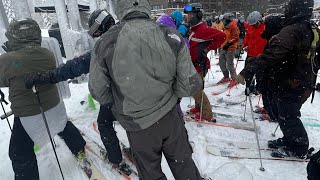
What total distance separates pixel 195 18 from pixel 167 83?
7.77 feet

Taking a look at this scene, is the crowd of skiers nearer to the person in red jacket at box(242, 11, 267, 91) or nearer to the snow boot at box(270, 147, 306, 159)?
the snow boot at box(270, 147, 306, 159)

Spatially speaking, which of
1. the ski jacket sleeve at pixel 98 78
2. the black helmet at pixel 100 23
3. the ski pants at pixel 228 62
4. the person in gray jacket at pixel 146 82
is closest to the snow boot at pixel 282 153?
the person in gray jacket at pixel 146 82

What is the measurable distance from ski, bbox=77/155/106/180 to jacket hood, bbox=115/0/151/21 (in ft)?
6.94

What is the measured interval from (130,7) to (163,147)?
120 cm

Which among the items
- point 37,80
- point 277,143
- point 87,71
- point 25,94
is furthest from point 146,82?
point 277,143

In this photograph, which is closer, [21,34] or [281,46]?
[21,34]

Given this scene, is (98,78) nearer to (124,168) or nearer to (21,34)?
(21,34)

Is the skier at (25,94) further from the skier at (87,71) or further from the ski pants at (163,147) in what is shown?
the ski pants at (163,147)

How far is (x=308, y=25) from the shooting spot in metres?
2.64

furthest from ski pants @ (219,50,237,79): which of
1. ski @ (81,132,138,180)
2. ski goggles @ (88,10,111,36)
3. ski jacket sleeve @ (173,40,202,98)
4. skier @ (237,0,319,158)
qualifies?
ski jacket sleeve @ (173,40,202,98)

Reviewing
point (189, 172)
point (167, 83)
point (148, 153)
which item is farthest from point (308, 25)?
point (148, 153)

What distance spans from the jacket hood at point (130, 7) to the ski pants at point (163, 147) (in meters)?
0.86

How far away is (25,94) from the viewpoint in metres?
2.43

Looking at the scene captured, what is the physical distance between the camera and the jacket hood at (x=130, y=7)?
1.72m
